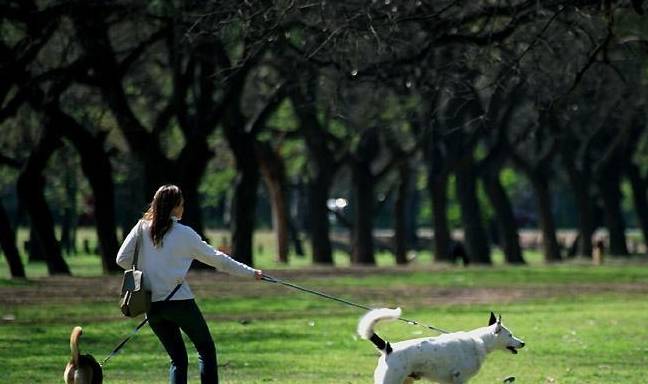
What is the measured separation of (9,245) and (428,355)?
84.1ft

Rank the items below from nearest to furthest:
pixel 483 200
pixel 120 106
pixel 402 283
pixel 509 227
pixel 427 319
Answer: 1. pixel 427 319
2. pixel 120 106
3. pixel 402 283
4. pixel 509 227
5. pixel 483 200

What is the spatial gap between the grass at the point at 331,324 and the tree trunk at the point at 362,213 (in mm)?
11303

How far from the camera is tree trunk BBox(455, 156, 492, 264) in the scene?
57406mm

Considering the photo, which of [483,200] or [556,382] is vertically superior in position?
[483,200]

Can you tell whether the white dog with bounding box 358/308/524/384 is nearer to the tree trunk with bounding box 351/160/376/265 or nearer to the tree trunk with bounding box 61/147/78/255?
the tree trunk with bounding box 61/147/78/255

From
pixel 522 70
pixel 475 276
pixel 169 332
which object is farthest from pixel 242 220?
pixel 169 332

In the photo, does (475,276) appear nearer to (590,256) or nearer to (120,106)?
(120,106)

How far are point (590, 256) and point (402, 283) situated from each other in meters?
25.7

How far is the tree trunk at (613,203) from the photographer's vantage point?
63.6m

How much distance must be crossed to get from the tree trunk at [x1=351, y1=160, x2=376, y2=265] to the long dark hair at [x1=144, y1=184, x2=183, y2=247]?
43886 mm

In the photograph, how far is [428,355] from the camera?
13031 mm

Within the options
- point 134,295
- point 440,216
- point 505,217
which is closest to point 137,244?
point 134,295

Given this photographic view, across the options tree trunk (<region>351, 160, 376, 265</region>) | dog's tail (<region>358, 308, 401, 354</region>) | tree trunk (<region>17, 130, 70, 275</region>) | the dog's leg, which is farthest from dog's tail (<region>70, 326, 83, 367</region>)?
tree trunk (<region>351, 160, 376, 265</region>)

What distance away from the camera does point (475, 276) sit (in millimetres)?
46094
